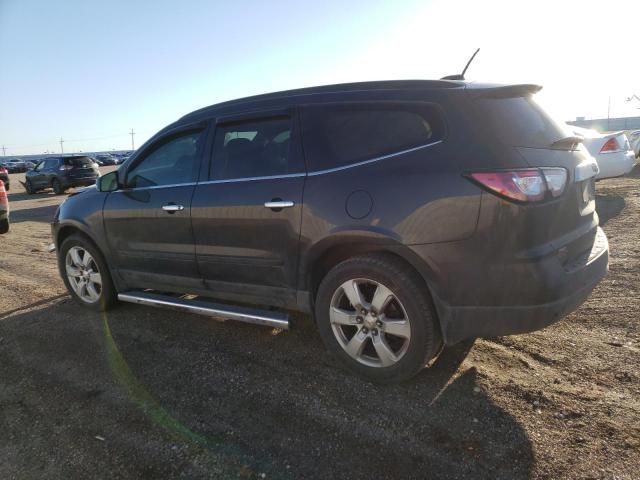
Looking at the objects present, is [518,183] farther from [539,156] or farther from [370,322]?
[370,322]

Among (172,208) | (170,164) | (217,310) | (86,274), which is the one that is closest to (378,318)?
(217,310)

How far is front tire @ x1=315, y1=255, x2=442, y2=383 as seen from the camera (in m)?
2.72

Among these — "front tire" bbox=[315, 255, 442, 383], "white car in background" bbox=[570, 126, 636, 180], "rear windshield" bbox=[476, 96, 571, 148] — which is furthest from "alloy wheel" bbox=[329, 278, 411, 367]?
"white car in background" bbox=[570, 126, 636, 180]

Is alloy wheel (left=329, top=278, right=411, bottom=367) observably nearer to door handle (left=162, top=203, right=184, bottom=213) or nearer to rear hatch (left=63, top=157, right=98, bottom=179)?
door handle (left=162, top=203, right=184, bottom=213)

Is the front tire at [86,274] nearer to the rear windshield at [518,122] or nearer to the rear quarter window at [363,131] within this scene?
the rear quarter window at [363,131]

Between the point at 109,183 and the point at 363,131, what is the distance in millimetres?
2718

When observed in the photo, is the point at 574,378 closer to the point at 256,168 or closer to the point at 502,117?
the point at 502,117

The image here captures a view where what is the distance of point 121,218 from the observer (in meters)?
4.19

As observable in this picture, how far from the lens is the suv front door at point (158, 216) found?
3.76m

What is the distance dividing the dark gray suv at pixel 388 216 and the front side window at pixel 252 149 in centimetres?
1

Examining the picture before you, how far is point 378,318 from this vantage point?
2854mm

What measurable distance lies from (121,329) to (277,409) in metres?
2.09

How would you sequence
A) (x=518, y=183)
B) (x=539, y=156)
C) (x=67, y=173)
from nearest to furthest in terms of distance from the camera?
(x=518, y=183), (x=539, y=156), (x=67, y=173)

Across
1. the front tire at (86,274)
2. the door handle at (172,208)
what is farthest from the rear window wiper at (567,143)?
the front tire at (86,274)
